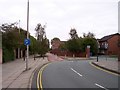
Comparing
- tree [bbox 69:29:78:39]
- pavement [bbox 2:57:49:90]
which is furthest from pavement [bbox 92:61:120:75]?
tree [bbox 69:29:78:39]

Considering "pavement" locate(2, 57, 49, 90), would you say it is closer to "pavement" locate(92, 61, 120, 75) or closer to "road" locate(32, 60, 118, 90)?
"road" locate(32, 60, 118, 90)

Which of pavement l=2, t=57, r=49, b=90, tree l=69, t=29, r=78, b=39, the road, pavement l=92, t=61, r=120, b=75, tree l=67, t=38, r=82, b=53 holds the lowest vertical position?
pavement l=2, t=57, r=49, b=90

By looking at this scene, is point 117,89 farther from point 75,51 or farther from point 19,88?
point 75,51

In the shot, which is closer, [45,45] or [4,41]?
[4,41]

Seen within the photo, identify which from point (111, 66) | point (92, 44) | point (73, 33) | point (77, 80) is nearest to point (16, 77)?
point (77, 80)

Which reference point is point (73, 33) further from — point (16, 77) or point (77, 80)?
point (77, 80)

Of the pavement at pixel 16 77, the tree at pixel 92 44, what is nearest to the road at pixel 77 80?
the pavement at pixel 16 77

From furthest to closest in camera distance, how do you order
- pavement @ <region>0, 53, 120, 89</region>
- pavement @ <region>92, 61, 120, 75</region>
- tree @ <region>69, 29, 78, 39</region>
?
tree @ <region>69, 29, 78, 39</region> < pavement @ <region>92, 61, 120, 75</region> < pavement @ <region>0, 53, 120, 89</region>

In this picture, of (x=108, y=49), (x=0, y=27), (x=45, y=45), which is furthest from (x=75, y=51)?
(x=0, y=27)

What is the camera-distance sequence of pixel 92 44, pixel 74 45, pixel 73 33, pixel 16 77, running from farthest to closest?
pixel 73 33, pixel 92 44, pixel 74 45, pixel 16 77

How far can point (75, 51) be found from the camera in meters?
87.3

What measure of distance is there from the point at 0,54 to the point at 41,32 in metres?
50.5

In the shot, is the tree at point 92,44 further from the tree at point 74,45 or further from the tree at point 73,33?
the tree at point 74,45

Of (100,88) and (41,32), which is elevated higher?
(41,32)
